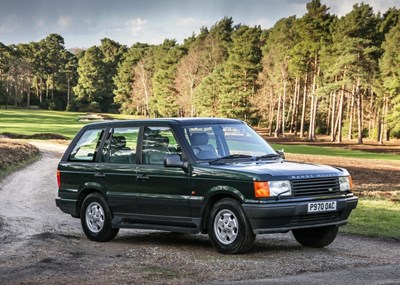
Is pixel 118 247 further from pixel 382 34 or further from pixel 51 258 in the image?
pixel 382 34

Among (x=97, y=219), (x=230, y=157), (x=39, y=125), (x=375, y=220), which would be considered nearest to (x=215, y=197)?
(x=230, y=157)

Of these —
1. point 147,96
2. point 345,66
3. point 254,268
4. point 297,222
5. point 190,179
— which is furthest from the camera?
point 147,96

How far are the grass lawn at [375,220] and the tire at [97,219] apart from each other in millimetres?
4598

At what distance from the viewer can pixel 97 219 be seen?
1169 centimetres

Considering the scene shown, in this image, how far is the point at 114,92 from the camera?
145 m

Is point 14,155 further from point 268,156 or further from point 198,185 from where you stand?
point 198,185

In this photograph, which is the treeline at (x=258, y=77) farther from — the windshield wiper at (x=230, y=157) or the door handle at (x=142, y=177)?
the door handle at (x=142, y=177)

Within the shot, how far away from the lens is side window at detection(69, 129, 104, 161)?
12.0 meters

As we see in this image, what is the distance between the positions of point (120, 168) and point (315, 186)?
133 inches

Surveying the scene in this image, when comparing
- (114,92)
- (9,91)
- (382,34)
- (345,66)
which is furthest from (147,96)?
(345,66)

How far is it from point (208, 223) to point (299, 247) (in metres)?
1.69

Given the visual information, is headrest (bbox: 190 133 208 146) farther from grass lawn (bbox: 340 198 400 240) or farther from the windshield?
grass lawn (bbox: 340 198 400 240)

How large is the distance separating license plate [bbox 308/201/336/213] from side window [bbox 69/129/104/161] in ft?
13.7

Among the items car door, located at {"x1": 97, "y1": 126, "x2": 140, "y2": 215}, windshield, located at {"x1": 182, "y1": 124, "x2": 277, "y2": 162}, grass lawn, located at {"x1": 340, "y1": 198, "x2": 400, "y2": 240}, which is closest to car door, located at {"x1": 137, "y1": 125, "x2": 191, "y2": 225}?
car door, located at {"x1": 97, "y1": 126, "x2": 140, "y2": 215}
